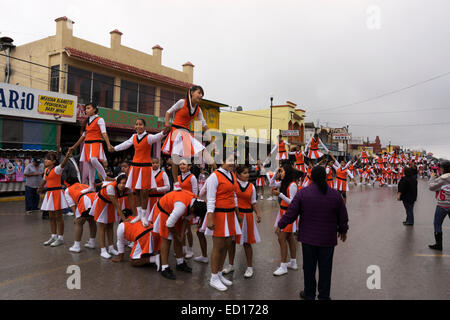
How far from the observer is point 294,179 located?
590 cm

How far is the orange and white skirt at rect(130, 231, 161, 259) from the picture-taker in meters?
5.48

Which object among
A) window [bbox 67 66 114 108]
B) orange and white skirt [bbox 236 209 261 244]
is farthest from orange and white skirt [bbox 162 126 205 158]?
window [bbox 67 66 114 108]

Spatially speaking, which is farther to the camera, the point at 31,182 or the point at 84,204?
the point at 31,182

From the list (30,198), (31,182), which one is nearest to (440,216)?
(31,182)

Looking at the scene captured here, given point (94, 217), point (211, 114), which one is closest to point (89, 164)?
point (94, 217)

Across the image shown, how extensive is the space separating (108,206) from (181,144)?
227cm

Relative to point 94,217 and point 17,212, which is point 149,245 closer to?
point 94,217

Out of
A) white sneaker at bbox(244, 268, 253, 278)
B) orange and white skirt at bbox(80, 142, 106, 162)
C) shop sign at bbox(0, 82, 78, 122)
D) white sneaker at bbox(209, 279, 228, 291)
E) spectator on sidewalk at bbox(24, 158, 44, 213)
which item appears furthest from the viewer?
shop sign at bbox(0, 82, 78, 122)

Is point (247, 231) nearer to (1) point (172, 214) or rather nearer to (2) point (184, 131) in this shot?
(1) point (172, 214)

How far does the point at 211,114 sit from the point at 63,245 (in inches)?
840

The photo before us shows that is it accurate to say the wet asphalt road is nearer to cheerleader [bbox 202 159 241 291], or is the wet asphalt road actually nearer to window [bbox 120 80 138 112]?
cheerleader [bbox 202 159 241 291]

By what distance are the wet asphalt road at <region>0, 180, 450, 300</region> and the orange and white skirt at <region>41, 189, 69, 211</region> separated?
0.88m

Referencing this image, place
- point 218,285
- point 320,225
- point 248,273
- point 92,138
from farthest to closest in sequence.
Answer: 1. point 92,138
2. point 248,273
3. point 218,285
4. point 320,225

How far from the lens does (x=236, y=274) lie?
17.7ft
